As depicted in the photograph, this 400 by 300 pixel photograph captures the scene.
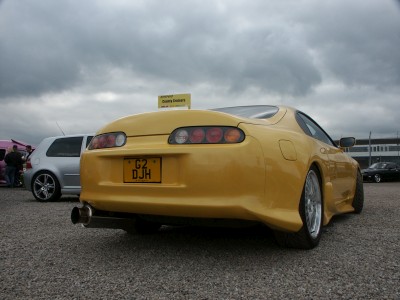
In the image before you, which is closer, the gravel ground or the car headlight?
the gravel ground

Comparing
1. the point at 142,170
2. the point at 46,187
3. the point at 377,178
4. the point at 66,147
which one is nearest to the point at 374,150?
the point at 377,178

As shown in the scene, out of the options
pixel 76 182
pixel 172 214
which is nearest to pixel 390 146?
pixel 76 182

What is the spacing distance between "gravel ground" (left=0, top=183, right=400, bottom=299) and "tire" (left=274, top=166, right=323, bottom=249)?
72mm

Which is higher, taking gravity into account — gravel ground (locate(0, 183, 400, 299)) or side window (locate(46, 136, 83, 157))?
side window (locate(46, 136, 83, 157))

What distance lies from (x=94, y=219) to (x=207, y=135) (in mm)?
1070

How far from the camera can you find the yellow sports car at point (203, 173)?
7.85ft

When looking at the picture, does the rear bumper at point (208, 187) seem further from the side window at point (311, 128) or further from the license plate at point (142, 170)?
the side window at point (311, 128)

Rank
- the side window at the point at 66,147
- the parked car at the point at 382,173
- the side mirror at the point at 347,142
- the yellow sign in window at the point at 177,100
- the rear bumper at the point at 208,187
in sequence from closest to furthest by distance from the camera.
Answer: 1. the rear bumper at the point at 208,187
2. the side mirror at the point at 347,142
3. the side window at the point at 66,147
4. the yellow sign in window at the point at 177,100
5. the parked car at the point at 382,173

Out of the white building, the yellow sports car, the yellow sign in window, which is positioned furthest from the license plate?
the white building

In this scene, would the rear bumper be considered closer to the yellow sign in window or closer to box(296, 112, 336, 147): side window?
box(296, 112, 336, 147): side window

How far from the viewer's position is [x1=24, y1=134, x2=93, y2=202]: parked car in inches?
290

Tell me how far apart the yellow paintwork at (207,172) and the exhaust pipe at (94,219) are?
81mm

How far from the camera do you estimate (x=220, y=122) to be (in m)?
2.54

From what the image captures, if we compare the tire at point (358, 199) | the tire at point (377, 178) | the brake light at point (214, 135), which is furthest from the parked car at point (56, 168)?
the tire at point (377, 178)
